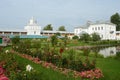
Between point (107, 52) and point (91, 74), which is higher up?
point (91, 74)

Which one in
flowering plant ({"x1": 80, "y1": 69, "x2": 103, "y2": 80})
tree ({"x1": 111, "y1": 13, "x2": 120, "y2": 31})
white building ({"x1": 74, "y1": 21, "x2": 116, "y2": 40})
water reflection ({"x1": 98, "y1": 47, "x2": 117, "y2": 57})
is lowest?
water reflection ({"x1": 98, "y1": 47, "x2": 117, "y2": 57})

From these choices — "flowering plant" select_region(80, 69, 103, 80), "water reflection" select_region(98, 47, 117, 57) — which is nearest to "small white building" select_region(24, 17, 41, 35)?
"water reflection" select_region(98, 47, 117, 57)

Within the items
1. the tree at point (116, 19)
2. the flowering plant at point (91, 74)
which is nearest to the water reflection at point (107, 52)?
the flowering plant at point (91, 74)

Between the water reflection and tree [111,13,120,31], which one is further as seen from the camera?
tree [111,13,120,31]

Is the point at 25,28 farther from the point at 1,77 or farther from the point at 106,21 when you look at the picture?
the point at 1,77

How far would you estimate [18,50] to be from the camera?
16.0 meters

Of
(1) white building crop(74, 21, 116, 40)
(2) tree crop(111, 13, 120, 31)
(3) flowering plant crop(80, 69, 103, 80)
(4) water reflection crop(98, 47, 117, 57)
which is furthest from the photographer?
(2) tree crop(111, 13, 120, 31)

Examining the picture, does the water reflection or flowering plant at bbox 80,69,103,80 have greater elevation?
flowering plant at bbox 80,69,103,80

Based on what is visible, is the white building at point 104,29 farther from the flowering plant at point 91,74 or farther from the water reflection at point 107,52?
the flowering plant at point 91,74

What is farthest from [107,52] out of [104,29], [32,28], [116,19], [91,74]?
[116,19]

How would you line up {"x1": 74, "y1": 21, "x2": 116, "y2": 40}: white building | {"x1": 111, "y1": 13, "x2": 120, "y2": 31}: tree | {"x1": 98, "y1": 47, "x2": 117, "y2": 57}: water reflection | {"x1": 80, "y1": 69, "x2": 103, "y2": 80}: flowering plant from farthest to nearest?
{"x1": 111, "y1": 13, "x2": 120, "y2": 31}: tree, {"x1": 74, "y1": 21, "x2": 116, "y2": 40}: white building, {"x1": 98, "y1": 47, "x2": 117, "y2": 57}: water reflection, {"x1": 80, "y1": 69, "x2": 103, "y2": 80}: flowering plant

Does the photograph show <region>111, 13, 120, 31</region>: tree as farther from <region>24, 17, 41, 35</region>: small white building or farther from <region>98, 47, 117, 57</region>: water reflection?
<region>98, 47, 117, 57</region>: water reflection

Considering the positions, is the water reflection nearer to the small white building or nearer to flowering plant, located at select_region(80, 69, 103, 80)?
flowering plant, located at select_region(80, 69, 103, 80)

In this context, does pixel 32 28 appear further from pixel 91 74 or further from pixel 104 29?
pixel 91 74
